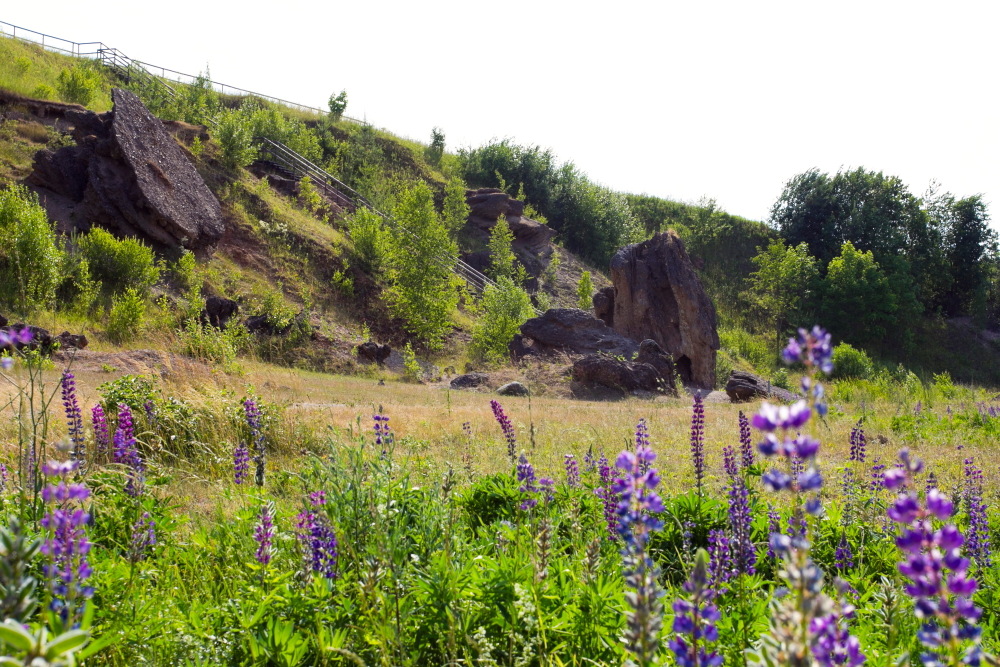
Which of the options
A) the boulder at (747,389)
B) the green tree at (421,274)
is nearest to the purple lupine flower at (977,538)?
the boulder at (747,389)

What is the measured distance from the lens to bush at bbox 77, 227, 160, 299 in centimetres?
1941

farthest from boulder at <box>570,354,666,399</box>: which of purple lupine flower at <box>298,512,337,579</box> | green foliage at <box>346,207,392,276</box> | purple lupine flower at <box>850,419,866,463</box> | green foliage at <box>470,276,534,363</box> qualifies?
purple lupine flower at <box>298,512,337,579</box>

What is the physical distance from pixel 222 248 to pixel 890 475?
2736cm

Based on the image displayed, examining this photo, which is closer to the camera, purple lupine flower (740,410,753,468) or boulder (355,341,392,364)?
purple lupine flower (740,410,753,468)

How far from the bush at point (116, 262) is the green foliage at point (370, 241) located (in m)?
10.6

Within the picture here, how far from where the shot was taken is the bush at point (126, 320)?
17594mm

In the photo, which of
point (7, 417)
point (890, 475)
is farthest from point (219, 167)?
point (890, 475)

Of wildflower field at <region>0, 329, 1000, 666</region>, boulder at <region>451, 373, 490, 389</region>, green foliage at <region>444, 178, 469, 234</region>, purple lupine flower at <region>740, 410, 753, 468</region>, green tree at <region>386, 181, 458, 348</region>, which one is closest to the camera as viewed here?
wildflower field at <region>0, 329, 1000, 666</region>

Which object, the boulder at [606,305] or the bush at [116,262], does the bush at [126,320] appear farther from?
the boulder at [606,305]

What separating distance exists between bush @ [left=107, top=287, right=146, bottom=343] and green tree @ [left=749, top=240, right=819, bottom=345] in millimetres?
36360

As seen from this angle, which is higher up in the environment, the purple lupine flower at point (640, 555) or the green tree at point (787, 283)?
the green tree at point (787, 283)

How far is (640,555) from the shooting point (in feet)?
4.05

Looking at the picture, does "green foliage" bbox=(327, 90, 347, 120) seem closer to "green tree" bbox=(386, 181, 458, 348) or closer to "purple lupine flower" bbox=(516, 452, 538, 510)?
"green tree" bbox=(386, 181, 458, 348)

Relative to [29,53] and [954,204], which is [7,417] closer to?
[29,53]
